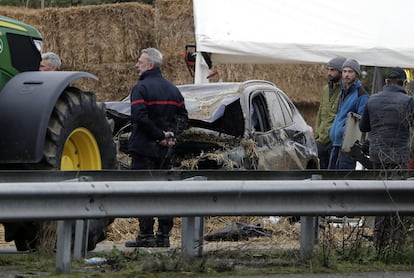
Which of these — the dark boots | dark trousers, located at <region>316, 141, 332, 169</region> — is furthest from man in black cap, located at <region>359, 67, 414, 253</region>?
dark trousers, located at <region>316, 141, 332, 169</region>

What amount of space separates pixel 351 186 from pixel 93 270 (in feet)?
5.72

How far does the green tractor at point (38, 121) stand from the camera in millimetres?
8117

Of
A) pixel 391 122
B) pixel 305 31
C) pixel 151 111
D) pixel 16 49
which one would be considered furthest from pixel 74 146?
pixel 305 31

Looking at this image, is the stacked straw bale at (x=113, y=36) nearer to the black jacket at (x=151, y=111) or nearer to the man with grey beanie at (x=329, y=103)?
the man with grey beanie at (x=329, y=103)

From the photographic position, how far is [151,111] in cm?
996

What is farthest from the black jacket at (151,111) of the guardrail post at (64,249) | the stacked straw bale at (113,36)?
the stacked straw bale at (113,36)

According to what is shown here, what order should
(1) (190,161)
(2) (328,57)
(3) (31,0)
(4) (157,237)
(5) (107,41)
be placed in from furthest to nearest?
(3) (31,0) → (5) (107,41) → (2) (328,57) → (1) (190,161) → (4) (157,237)

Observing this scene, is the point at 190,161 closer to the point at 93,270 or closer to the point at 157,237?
the point at 157,237

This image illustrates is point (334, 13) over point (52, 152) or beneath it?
over

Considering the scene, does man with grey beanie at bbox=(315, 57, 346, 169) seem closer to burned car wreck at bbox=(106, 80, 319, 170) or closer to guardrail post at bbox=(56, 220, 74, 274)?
burned car wreck at bbox=(106, 80, 319, 170)

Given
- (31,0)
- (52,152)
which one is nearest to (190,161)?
(52,152)

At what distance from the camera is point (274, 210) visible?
691cm

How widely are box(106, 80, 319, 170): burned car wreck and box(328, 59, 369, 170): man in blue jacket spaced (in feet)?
1.96

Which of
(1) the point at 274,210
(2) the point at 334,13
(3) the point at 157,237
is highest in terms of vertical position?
(2) the point at 334,13
